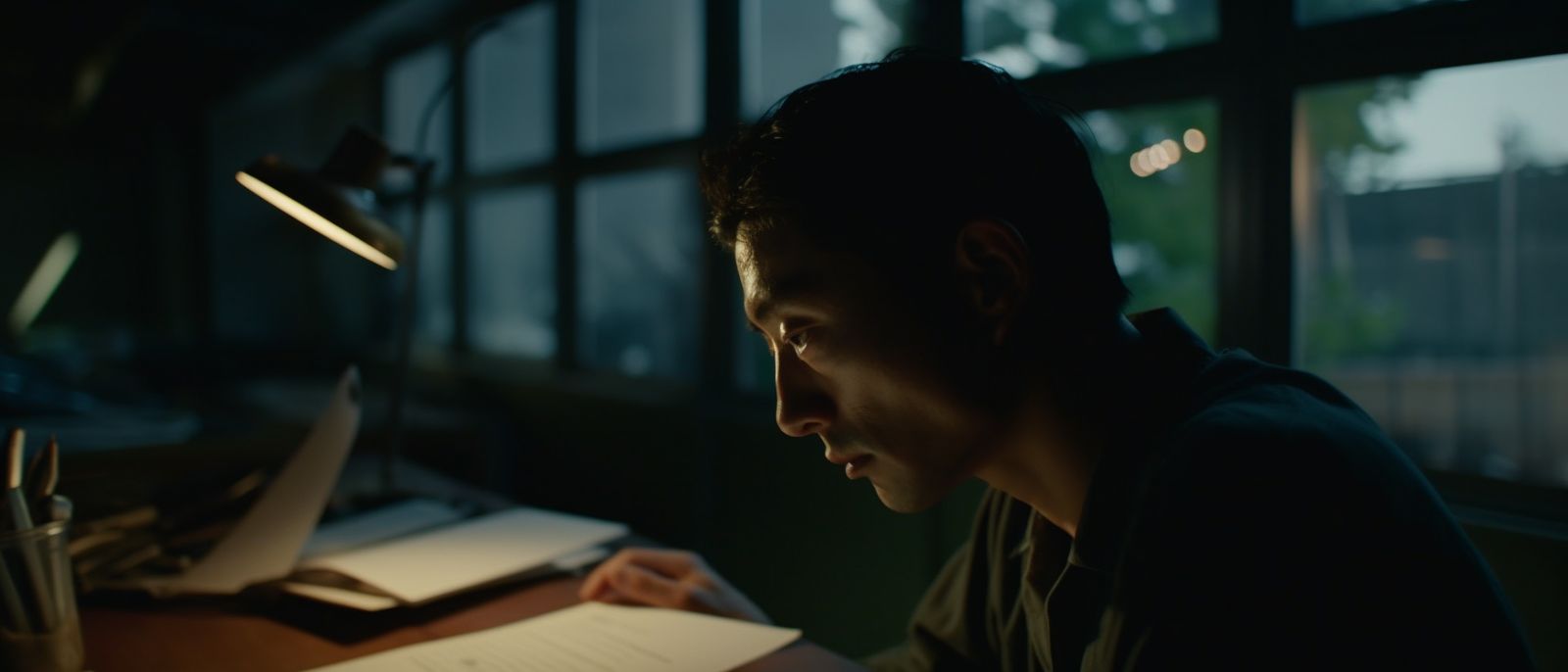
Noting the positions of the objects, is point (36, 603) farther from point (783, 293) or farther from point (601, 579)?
point (783, 293)

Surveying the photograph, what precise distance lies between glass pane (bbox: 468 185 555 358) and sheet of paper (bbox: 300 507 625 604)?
2537 mm

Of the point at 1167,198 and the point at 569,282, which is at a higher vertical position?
the point at 1167,198

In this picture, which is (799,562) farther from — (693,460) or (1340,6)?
(1340,6)

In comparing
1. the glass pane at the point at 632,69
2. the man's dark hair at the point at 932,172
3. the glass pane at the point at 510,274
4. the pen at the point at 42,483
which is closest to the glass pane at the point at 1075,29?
the man's dark hair at the point at 932,172

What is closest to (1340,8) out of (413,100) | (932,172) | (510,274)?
(932,172)

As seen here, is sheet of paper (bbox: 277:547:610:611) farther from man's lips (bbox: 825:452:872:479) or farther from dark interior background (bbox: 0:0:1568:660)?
dark interior background (bbox: 0:0:1568:660)

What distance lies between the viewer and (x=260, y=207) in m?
5.72

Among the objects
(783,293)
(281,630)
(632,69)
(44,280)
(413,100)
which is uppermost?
(413,100)

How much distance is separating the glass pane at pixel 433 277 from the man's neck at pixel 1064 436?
4.01 metres

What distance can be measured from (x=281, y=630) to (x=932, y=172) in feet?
2.89

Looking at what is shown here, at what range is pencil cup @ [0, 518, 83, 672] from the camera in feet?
2.71

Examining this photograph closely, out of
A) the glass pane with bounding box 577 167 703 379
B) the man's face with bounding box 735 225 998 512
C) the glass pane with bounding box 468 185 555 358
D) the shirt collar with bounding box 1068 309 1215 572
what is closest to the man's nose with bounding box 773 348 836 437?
the man's face with bounding box 735 225 998 512

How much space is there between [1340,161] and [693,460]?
184cm

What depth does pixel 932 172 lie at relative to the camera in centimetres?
80
